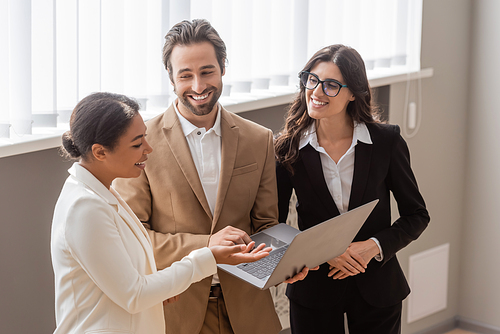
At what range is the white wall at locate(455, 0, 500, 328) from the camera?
3383 millimetres

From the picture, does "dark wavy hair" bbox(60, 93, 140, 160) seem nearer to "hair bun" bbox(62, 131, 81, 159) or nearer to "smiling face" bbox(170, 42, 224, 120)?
"hair bun" bbox(62, 131, 81, 159)

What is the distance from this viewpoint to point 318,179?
1.93 m

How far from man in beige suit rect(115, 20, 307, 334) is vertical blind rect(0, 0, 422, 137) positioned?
0.39 meters

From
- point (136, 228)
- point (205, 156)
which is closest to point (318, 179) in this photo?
point (205, 156)

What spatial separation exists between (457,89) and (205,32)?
2.26 m

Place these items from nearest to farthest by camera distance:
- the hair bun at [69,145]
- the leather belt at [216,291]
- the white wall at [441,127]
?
the hair bun at [69,145] → the leather belt at [216,291] → the white wall at [441,127]

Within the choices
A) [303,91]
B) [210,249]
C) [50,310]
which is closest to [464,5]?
[303,91]

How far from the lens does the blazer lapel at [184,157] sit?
1.71 metres

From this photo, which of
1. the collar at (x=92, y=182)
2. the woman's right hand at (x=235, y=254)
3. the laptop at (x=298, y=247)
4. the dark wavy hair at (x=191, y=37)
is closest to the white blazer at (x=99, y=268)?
the collar at (x=92, y=182)

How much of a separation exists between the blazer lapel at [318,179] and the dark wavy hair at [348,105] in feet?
0.16

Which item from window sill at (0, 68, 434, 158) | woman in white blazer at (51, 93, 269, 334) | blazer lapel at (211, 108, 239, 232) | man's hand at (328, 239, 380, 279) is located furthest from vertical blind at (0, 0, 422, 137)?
man's hand at (328, 239, 380, 279)

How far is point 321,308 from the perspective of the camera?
1.97 meters

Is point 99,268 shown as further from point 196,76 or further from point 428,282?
point 428,282

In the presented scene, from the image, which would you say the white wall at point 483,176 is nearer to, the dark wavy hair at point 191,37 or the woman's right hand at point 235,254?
the dark wavy hair at point 191,37
